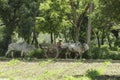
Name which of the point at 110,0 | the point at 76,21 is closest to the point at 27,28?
the point at 76,21

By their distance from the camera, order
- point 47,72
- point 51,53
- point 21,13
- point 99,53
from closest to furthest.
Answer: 1. point 47,72
2. point 51,53
3. point 99,53
4. point 21,13

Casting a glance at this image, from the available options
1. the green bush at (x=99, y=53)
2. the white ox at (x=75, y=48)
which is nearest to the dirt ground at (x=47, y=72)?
the white ox at (x=75, y=48)

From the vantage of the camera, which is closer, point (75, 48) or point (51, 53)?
Result: point (75, 48)

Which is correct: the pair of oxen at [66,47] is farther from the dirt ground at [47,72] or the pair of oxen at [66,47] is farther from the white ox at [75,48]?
the dirt ground at [47,72]

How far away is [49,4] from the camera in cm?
3244

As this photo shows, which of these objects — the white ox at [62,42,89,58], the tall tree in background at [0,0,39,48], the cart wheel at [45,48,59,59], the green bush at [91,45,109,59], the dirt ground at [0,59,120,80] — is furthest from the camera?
the tall tree in background at [0,0,39,48]

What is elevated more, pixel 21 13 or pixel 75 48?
pixel 21 13

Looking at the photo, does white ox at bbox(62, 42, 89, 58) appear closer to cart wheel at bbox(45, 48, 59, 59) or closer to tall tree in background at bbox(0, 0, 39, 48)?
cart wheel at bbox(45, 48, 59, 59)

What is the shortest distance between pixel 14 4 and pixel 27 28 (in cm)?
222

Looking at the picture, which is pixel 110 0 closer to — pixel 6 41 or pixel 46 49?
pixel 46 49

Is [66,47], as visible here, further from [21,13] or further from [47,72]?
[47,72]

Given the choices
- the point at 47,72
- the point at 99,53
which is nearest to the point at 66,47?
the point at 99,53

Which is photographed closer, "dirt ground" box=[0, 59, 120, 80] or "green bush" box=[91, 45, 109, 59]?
"dirt ground" box=[0, 59, 120, 80]

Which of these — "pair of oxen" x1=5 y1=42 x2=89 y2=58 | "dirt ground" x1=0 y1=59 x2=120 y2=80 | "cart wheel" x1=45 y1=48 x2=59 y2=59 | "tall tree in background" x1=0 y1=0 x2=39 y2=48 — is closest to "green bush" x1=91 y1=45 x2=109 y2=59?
"pair of oxen" x1=5 y1=42 x2=89 y2=58
